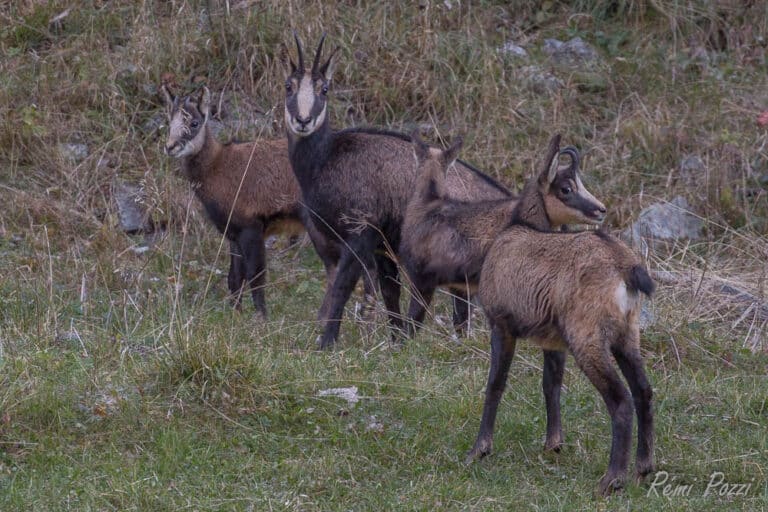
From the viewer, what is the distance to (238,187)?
8.92 meters

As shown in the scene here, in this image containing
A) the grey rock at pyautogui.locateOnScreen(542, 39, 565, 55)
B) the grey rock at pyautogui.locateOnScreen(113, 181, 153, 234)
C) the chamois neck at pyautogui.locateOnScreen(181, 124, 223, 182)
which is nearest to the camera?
the chamois neck at pyautogui.locateOnScreen(181, 124, 223, 182)

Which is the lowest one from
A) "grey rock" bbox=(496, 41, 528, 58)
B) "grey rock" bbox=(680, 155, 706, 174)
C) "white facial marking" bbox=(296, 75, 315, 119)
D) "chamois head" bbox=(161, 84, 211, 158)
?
"grey rock" bbox=(680, 155, 706, 174)

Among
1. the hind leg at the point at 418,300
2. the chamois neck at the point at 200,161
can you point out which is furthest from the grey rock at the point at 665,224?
the chamois neck at the point at 200,161

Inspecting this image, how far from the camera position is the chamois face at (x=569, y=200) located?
270 inches

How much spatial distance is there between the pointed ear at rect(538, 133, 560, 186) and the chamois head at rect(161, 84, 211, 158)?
3.28 metres

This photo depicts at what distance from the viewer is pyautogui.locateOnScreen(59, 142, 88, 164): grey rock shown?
10.6m

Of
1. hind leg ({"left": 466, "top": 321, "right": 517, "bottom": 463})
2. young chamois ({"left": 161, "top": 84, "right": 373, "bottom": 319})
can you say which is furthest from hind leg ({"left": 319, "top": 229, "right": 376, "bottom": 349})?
hind leg ({"left": 466, "top": 321, "right": 517, "bottom": 463})

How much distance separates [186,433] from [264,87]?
20.0ft

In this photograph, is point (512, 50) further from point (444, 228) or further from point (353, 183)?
point (444, 228)

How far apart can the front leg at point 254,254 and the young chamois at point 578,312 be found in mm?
3546

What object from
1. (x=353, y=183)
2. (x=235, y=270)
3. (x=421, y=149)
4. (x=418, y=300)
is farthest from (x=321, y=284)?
(x=421, y=149)

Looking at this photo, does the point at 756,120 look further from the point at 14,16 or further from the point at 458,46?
the point at 14,16

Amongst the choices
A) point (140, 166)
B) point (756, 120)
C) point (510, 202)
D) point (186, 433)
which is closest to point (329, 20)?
point (140, 166)

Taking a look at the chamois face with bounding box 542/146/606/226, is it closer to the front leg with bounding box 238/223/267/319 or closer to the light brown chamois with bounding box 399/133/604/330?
the light brown chamois with bounding box 399/133/604/330
